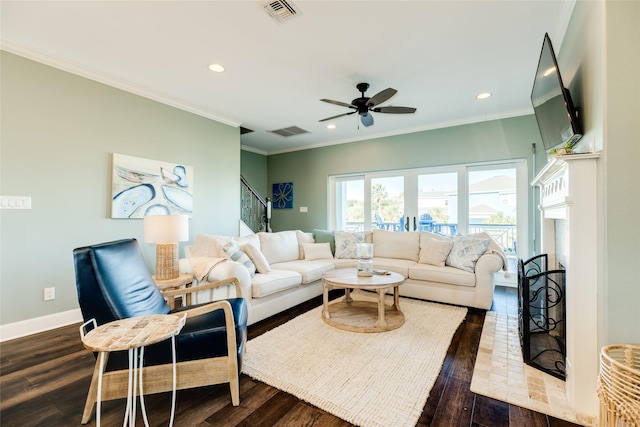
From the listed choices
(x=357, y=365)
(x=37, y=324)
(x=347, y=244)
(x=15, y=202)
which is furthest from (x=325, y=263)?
(x=15, y=202)

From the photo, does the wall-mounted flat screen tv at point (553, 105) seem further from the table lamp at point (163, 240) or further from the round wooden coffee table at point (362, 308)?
the table lamp at point (163, 240)

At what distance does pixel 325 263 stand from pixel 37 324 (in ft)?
10.3

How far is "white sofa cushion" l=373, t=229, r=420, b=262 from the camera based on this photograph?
4219 millimetres

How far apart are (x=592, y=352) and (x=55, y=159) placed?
15.2 ft

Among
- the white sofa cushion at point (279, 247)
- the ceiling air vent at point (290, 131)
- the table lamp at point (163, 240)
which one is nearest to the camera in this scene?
the table lamp at point (163, 240)

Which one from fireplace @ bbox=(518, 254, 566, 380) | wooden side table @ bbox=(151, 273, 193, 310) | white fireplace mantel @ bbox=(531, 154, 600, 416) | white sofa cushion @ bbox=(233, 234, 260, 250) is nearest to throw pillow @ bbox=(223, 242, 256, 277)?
white sofa cushion @ bbox=(233, 234, 260, 250)

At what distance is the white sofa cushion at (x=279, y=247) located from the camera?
154 inches

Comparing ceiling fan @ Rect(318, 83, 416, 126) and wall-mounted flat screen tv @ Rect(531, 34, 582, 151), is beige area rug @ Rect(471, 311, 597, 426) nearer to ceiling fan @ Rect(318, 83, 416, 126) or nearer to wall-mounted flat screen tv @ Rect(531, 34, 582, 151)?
wall-mounted flat screen tv @ Rect(531, 34, 582, 151)

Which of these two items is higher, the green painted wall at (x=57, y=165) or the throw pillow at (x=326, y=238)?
the green painted wall at (x=57, y=165)

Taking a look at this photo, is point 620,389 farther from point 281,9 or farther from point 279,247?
point 279,247

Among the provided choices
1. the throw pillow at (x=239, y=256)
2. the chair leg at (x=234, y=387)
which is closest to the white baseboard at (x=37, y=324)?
the throw pillow at (x=239, y=256)

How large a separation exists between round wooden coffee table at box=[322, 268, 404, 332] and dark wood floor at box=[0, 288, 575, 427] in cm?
67

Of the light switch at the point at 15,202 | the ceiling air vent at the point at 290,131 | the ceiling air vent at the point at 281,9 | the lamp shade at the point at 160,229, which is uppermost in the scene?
the ceiling air vent at the point at 290,131

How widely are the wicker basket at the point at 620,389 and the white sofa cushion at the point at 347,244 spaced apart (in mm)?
3161
